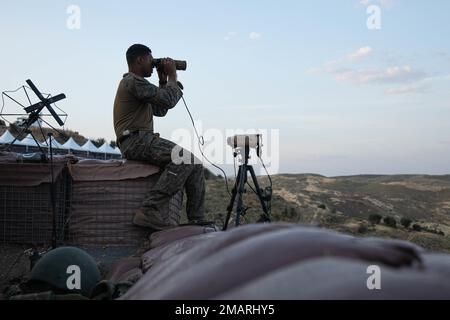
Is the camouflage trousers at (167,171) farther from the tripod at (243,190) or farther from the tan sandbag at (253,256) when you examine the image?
the tan sandbag at (253,256)

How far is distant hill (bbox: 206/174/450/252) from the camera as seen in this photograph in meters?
15.3

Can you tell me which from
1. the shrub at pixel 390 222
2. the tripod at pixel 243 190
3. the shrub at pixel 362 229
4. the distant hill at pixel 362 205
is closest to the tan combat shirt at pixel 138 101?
the tripod at pixel 243 190

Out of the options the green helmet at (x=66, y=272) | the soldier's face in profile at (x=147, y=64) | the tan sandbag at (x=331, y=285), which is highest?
the soldier's face in profile at (x=147, y=64)

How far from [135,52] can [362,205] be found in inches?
971

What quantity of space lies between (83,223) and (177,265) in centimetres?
392

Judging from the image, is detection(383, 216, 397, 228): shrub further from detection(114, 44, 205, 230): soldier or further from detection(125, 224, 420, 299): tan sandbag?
detection(125, 224, 420, 299): tan sandbag

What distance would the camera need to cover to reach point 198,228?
3643mm

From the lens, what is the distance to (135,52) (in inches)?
205

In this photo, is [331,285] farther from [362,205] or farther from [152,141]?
[362,205]

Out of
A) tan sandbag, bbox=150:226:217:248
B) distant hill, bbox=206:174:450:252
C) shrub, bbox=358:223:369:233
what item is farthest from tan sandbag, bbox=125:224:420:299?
shrub, bbox=358:223:369:233

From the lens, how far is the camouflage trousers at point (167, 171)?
16.1ft

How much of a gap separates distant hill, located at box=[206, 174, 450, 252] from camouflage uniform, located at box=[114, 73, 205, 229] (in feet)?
17.9

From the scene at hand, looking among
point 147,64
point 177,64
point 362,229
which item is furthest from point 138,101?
point 362,229
